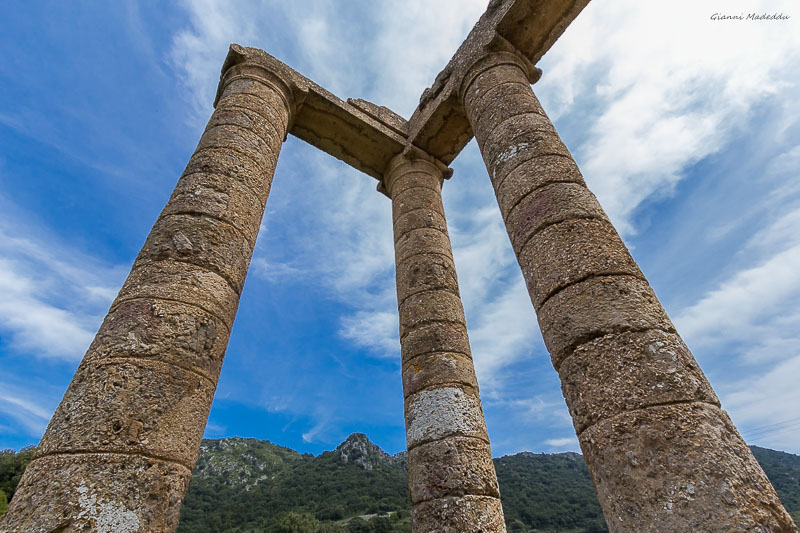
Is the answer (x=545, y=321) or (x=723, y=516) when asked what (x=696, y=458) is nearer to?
(x=723, y=516)

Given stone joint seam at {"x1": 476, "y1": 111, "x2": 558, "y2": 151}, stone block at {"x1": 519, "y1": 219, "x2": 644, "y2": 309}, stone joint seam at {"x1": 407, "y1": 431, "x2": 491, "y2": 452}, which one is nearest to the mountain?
stone joint seam at {"x1": 407, "y1": 431, "x2": 491, "y2": 452}

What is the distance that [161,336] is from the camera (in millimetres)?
3205

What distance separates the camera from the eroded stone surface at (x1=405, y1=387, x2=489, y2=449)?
502 centimetres

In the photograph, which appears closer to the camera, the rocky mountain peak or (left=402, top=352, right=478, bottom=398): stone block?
(left=402, top=352, right=478, bottom=398): stone block

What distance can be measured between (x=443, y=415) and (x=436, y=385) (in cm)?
43

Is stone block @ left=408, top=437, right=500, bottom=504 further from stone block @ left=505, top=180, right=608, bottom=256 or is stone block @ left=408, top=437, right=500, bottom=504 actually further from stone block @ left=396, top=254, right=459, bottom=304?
stone block @ left=505, top=180, right=608, bottom=256

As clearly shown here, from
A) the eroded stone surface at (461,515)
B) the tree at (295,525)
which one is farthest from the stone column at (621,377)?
the tree at (295,525)

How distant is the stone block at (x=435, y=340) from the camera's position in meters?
5.82

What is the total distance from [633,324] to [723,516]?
1.25 m

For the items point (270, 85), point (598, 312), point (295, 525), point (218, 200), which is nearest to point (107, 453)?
point (218, 200)

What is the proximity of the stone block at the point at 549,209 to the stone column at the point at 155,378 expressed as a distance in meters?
3.09

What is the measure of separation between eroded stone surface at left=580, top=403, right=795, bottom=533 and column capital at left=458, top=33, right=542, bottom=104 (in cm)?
557

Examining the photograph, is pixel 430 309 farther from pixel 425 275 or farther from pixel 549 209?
pixel 549 209

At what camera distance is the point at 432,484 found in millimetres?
4559
